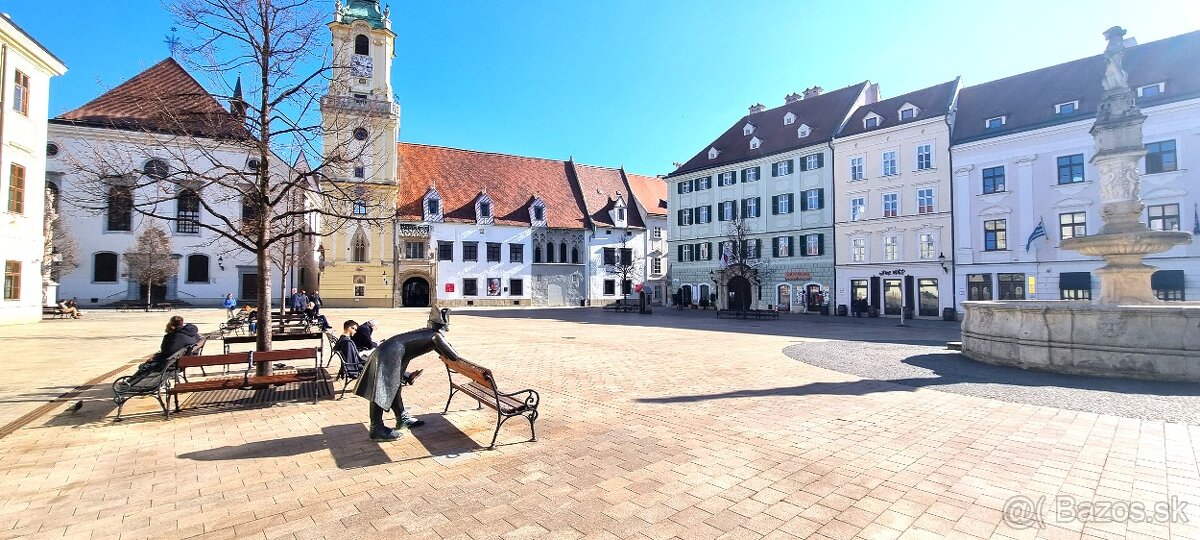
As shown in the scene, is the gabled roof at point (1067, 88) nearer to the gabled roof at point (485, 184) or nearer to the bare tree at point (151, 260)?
the gabled roof at point (485, 184)

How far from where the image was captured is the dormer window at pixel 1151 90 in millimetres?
26297

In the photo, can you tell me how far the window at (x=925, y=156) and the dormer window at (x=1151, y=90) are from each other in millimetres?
9083

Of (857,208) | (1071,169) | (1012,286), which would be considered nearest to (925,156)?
(857,208)

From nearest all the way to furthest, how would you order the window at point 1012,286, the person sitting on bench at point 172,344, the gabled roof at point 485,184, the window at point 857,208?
the person sitting on bench at point 172,344
the window at point 1012,286
the window at point 857,208
the gabled roof at point 485,184

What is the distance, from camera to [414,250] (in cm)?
4834

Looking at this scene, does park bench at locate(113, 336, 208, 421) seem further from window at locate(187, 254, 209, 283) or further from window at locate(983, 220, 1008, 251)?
window at locate(187, 254, 209, 283)

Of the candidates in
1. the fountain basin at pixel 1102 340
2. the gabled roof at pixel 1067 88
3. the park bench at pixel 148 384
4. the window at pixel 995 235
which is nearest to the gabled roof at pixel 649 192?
the gabled roof at pixel 1067 88

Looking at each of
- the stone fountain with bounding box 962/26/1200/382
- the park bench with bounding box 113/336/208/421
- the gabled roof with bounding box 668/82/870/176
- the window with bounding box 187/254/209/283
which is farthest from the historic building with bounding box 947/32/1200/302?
the window with bounding box 187/254/209/283

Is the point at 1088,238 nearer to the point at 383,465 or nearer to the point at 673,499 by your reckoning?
the point at 673,499

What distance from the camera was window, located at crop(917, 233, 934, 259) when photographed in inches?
1304

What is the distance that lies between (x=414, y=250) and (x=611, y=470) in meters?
46.4

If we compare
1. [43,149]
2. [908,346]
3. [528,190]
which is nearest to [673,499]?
[908,346]

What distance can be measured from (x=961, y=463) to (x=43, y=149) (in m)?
33.7

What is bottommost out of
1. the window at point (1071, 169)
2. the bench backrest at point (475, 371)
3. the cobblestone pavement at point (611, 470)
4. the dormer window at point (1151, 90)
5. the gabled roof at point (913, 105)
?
the cobblestone pavement at point (611, 470)
